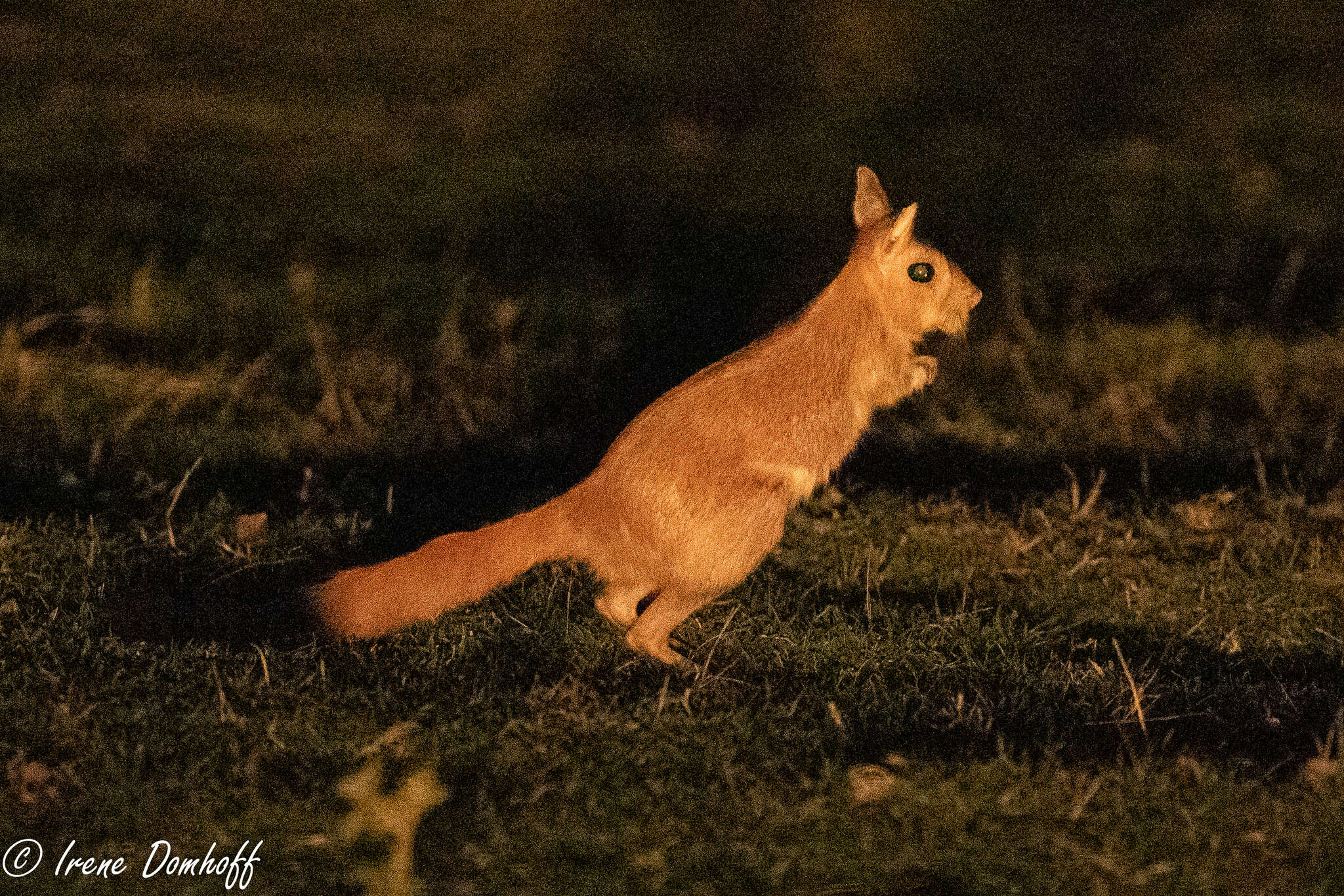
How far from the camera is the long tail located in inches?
164

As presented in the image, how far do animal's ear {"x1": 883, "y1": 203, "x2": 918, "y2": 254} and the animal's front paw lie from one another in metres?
0.39

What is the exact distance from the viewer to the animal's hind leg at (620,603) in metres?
4.40

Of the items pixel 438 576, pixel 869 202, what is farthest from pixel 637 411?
pixel 438 576

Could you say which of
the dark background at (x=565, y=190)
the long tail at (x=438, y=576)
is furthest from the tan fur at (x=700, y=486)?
the dark background at (x=565, y=190)

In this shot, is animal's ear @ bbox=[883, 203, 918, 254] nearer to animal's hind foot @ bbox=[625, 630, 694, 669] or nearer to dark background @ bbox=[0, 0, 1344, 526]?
animal's hind foot @ bbox=[625, 630, 694, 669]

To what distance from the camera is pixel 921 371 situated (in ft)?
14.9

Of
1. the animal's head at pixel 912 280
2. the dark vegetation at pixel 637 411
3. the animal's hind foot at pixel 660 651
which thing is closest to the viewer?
the dark vegetation at pixel 637 411

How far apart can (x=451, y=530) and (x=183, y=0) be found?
6.93m

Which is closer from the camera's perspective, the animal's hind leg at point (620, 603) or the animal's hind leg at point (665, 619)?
the animal's hind leg at point (665, 619)

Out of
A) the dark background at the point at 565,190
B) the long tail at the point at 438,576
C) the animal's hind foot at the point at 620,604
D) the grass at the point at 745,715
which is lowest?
the grass at the point at 745,715

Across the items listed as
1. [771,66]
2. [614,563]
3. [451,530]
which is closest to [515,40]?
[771,66]

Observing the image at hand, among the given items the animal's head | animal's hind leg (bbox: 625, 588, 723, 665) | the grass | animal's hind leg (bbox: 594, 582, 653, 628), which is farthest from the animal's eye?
animal's hind leg (bbox: 594, 582, 653, 628)

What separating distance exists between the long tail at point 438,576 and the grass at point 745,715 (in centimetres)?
13

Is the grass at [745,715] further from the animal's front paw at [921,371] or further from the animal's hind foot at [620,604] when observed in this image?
the animal's front paw at [921,371]
